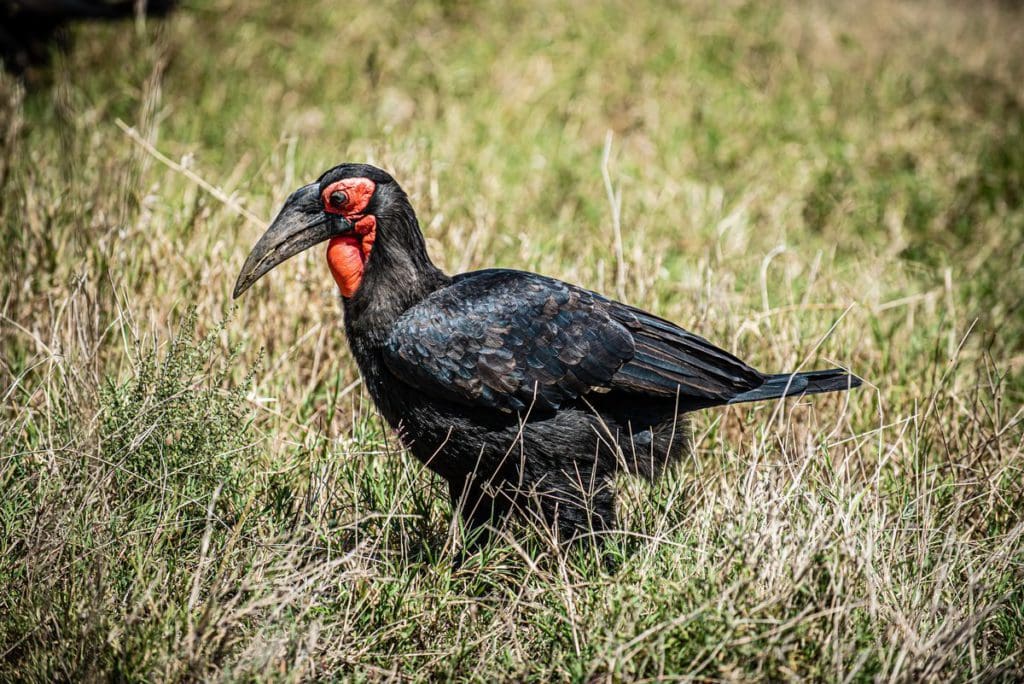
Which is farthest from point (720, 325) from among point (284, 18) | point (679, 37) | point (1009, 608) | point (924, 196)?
point (284, 18)

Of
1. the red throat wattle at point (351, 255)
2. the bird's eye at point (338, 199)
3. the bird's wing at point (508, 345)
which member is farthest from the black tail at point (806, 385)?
the bird's eye at point (338, 199)

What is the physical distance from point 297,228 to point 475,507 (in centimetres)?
96

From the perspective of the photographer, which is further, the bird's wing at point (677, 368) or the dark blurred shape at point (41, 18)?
the dark blurred shape at point (41, 18)

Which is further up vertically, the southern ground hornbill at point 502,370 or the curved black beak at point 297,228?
the curved black beak at point 297,228

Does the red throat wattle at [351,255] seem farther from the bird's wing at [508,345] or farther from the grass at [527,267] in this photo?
the grass at [527,267]

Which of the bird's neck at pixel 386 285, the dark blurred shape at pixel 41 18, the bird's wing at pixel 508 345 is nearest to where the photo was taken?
the bird's wing at pixel 508 345

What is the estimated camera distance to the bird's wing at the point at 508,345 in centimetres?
271

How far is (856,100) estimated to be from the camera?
6430 millimetres

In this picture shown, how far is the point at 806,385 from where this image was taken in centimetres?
284

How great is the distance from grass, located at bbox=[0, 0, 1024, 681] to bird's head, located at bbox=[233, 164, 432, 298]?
33cm

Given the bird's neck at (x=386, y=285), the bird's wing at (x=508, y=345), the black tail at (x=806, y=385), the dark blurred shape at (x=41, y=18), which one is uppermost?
the dark blurred shape at (x=41, y=18)

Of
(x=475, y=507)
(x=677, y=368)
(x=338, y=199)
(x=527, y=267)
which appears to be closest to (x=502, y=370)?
(x=475, y=507)

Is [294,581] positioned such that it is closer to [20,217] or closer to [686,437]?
[686,437]

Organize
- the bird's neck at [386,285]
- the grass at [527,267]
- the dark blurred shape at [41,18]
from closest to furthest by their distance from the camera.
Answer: the grass at [527,267] < the bird's neck at [386,285] < the dark blurred shape at [41,18]
